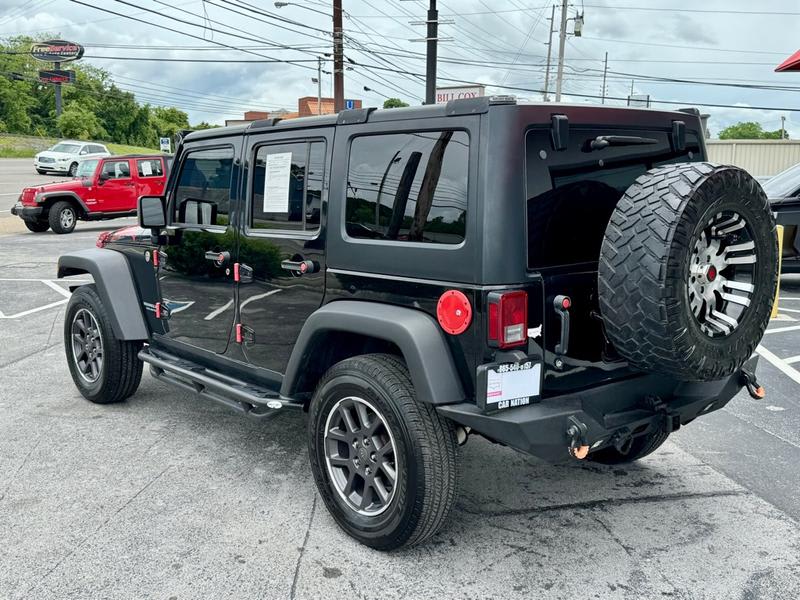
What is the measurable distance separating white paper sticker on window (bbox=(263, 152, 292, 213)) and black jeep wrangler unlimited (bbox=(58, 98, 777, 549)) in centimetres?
1

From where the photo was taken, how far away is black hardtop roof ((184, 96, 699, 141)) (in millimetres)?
2908

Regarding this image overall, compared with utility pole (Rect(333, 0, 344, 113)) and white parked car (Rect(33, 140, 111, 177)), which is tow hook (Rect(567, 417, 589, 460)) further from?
white parked car (Rect(33, 140, 111, 177))

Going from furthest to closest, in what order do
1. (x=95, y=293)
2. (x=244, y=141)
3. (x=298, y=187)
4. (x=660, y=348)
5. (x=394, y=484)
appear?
(x=95, y=293), (x=244, y=141), (x=298, y=187), (x=394, y=484), (x=660, y=348)

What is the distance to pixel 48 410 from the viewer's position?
5.27 m

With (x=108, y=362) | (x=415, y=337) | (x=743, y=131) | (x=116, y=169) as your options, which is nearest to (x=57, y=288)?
(x=108, y=362)

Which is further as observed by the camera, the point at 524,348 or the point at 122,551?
the point at 122,551

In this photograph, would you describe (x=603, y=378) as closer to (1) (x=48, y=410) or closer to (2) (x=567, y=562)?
(2) (x=567, y=562)

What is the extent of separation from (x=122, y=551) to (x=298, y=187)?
75.1 inches

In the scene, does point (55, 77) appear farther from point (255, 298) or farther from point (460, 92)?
point (255, 298)

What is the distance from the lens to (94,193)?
59.9 ft

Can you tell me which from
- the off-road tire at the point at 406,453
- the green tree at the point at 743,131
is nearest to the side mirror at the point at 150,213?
the off-road tire at the point at 406,453

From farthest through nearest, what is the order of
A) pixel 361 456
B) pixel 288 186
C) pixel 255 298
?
pixel 255 298 → pixel 288 186 → pixel 361 456

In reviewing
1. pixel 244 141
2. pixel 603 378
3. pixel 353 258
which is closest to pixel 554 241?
pixel 603 378

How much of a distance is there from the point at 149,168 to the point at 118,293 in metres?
15.2
